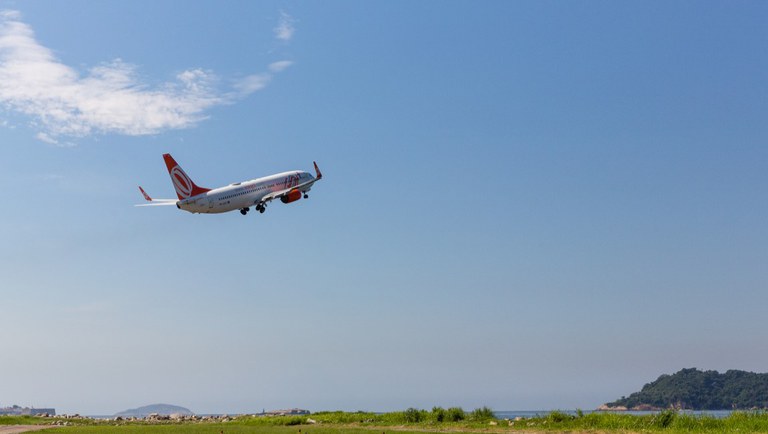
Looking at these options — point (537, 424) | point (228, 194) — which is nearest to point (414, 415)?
point (537, 424)

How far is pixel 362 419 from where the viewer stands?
55500mm

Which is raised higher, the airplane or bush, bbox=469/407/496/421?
the airplane

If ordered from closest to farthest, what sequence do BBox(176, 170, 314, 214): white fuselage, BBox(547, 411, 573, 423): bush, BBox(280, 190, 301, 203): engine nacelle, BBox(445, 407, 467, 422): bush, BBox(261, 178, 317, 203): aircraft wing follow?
BBox(547, 411, 573, 423): bush < BBox(445, 407, 467, 422): bush < BBox(176, 170, 314, 214): white fuselage < BBox(261, 178, 317, 203): aircraft wing < BBox(280, 190, 301, 203): engine nacelle

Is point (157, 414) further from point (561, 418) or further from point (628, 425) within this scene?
point (628, 425)

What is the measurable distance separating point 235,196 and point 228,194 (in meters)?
1.02

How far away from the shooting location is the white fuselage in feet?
313

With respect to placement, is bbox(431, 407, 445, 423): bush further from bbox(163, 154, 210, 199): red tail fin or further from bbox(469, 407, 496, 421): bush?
bbox(163, 154, 210, 199): red tail fin

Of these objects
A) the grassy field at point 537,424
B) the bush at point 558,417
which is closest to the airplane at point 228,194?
the grassy field at point 537,424

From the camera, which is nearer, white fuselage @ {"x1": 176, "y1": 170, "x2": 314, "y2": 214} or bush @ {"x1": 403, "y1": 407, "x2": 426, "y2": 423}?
bush @ {"x1": 403, "y1": 407, "x2": 426, "y2": 423}

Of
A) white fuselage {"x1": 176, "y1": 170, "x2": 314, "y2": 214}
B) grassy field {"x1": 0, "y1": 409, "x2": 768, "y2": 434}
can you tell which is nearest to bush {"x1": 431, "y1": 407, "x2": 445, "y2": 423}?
grassy field {"x1": 0, "y1": 409, "x2": 768, "y2": 434}

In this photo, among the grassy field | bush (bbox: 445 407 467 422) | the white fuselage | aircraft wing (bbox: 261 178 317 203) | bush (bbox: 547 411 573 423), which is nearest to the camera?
the grassy field

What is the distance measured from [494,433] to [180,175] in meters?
64.7

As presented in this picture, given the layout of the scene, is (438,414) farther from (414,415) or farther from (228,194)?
(228,194)

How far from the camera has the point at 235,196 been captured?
9769cm
